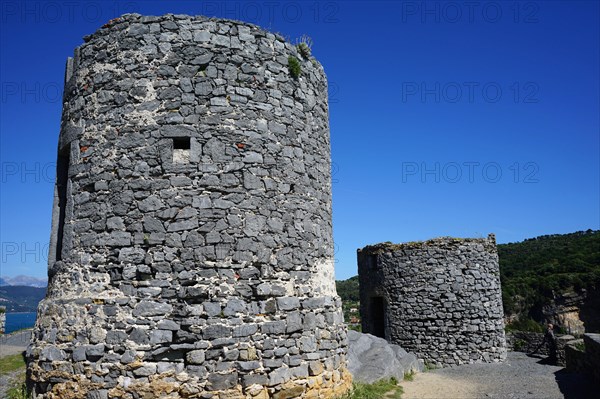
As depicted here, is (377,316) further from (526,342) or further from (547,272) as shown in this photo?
(547,272)

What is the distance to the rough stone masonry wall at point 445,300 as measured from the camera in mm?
15281

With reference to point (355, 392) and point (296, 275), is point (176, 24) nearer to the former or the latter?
point (296, 275)

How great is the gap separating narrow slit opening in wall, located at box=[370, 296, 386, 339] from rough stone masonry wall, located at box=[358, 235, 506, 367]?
1163mm

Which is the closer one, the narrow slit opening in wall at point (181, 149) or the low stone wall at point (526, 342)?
the narrow slit opening in wall at point (181, 149)

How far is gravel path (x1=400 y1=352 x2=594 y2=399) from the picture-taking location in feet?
33.8

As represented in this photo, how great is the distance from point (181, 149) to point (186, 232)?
1.23 meters

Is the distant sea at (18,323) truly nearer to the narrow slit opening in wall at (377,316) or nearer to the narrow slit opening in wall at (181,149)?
the narrow slit opening in wall at (181,149)

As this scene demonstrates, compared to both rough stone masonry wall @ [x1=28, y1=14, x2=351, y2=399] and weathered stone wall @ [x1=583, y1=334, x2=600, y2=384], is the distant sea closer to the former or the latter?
rough stone masonry wall @ [x1=28, y1=14, x2=351, y2=399]

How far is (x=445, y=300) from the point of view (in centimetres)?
1542

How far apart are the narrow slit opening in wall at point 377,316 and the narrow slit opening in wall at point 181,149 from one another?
41.9 ft

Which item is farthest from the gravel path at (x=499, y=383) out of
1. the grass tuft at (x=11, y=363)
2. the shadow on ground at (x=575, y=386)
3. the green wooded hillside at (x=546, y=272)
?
the green wooded hillside at (x=546, y=272)

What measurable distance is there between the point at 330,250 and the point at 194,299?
2.67 metres

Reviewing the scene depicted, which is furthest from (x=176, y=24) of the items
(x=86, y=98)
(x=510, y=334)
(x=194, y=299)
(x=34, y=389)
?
(x=510, y=334)

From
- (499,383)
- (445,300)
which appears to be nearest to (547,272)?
(445,300)
